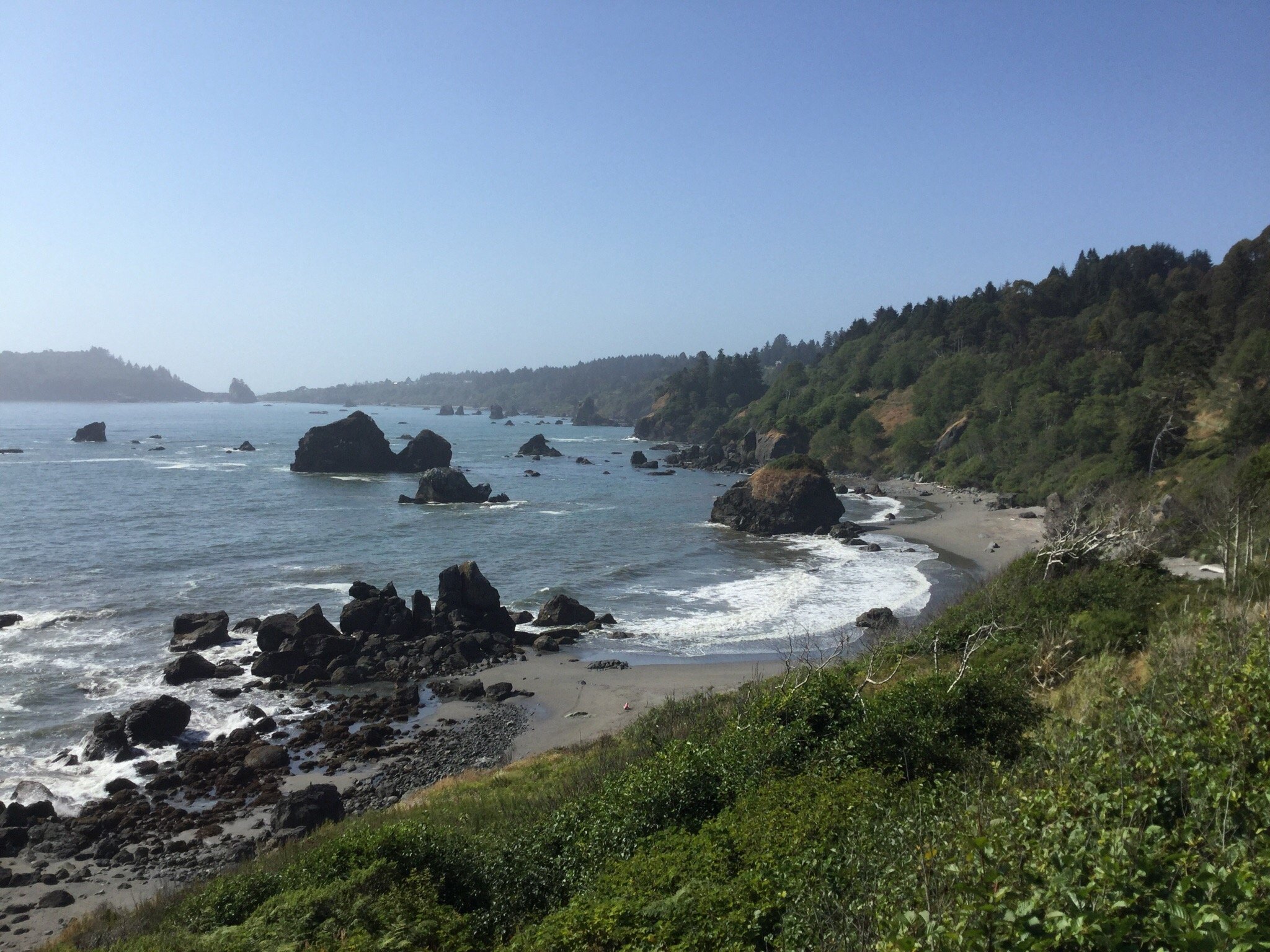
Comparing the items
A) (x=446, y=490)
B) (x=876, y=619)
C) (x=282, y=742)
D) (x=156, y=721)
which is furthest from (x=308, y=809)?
(x=446, y=490)

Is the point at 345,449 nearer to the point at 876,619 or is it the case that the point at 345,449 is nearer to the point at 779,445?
the point at 779,445

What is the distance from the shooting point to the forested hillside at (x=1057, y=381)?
61.0 metres

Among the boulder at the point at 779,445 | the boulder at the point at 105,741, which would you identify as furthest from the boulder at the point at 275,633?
the boulder at the point at 779,445

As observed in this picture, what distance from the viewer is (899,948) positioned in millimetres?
5625

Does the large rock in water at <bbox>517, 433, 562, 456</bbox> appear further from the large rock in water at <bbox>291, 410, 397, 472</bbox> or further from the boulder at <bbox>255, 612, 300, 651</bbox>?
the boulder at <bbox>255, 612, 300, 651</bbox>

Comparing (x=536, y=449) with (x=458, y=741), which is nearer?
(x=458, y=741)

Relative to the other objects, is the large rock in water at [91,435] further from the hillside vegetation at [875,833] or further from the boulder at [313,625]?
the hillside vegetation at [875,833]

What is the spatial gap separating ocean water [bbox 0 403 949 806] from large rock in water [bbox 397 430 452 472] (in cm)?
1342

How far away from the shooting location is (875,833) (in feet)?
31.7

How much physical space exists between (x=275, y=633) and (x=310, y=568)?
16362 mm

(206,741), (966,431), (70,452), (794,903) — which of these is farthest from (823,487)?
(70,452)

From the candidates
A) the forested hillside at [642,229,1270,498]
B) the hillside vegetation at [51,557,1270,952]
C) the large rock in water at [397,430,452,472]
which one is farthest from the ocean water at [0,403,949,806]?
the forested hillside at [642,229,1270,498]

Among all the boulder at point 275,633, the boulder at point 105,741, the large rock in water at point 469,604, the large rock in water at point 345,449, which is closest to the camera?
the boulder at point 105,741

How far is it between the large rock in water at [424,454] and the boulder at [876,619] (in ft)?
264
